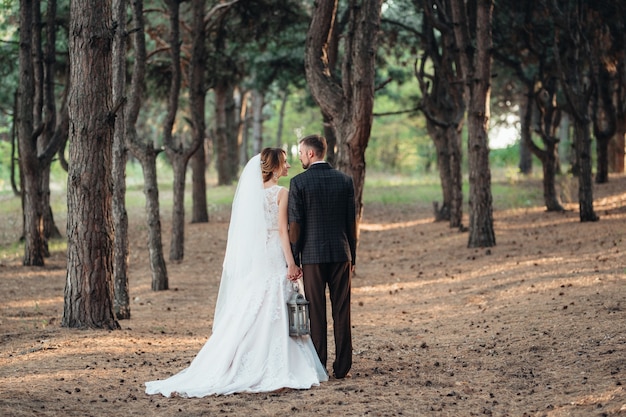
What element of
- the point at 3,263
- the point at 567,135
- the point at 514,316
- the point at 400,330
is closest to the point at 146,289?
the point at 3,263

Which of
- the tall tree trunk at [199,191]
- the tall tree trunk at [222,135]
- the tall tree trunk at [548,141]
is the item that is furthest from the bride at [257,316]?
the tall tree trunk at [222,135]

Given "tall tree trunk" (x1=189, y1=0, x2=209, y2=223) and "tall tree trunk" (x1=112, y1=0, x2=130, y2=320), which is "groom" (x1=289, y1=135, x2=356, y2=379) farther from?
"tall tree trunk" (x1=189, y1=0, x2=209, y2=223)

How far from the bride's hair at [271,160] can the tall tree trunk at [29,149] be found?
11043 mm

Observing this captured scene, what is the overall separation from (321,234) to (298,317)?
0.77 meters

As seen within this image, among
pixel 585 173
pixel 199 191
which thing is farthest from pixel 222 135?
pixel 585 173

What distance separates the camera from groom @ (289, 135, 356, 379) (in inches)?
Answer: 314

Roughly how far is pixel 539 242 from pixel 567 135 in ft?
93.9

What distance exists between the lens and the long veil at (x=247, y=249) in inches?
320

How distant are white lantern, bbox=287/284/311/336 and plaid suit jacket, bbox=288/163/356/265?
1.23ft

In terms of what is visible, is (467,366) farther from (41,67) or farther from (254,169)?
(41,67)

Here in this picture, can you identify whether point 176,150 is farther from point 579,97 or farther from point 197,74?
point 579,97

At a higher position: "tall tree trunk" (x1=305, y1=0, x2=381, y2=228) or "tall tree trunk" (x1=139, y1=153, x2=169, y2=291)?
"tall tree trunk" (x1=305, y1=0, x2=381, y2=228)

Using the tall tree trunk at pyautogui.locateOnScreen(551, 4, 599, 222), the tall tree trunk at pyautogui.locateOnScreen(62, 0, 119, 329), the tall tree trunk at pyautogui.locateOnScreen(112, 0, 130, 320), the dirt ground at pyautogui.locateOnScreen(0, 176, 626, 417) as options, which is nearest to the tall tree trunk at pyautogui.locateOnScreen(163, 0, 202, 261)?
the dirt ground at pyautogui.locateOnScreen(0, 176, 626, 417)

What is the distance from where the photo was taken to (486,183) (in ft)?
61.4
